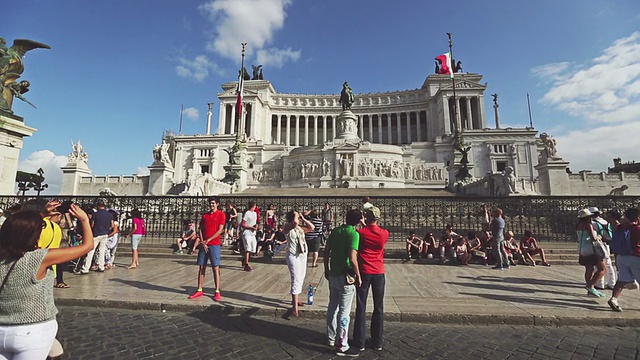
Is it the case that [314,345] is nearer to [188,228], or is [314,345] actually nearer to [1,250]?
[1,250]

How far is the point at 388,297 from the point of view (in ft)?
18.8

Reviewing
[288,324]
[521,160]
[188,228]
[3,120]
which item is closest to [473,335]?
[288,324]

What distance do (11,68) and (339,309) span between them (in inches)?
531

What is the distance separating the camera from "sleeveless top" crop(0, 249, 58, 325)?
76.4 inches

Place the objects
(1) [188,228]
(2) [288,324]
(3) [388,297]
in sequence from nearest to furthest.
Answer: (2) [288,324] → (3) [388,297] → (1) [188,228]

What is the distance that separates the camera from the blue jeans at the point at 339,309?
3684 mm

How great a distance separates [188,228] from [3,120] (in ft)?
22.5

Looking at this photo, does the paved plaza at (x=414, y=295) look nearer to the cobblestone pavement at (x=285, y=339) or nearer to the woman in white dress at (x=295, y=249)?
the cobblestone pavement at (x=285, y=339)

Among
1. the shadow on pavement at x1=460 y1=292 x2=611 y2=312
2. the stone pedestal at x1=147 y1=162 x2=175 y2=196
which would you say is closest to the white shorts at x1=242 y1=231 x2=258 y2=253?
the shadow on pavement at x1=460 y1=292 x2=611 y2=312

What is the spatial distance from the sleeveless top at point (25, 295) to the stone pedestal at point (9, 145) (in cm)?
1178

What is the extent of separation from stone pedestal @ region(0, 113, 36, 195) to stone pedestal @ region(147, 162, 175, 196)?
19.6 metres

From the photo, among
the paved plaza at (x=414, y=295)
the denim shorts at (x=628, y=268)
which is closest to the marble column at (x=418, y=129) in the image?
the paved plaza at (x=414, y=295)

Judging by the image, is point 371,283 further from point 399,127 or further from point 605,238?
point 399,127

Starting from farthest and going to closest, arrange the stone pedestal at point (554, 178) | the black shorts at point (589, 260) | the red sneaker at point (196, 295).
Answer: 1. the stone pedestal at point (554, 178)
2. the black shorts at point (589, 260)
3. the red sneaker at point (196, 295)
